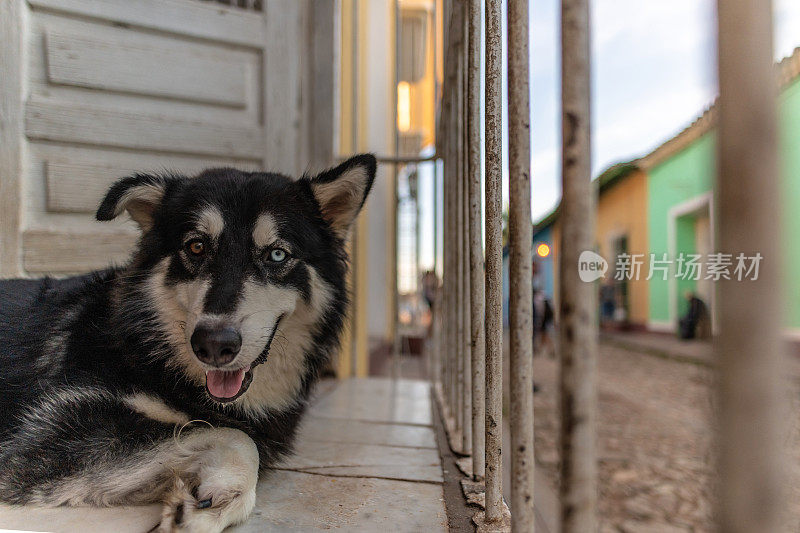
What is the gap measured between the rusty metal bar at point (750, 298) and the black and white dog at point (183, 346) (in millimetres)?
1177

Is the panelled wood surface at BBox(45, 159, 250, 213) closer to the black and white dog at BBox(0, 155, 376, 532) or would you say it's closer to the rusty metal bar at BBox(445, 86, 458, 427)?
the black and white dog at BBox(0, 155, 376, 532)

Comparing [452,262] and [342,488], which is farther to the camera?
[452,262]

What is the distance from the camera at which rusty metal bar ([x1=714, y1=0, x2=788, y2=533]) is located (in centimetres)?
52

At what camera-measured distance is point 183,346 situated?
1.69 metres

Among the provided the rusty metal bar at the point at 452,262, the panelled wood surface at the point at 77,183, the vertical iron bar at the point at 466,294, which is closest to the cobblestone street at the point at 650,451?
the vertical iron bar at the point at 466,294

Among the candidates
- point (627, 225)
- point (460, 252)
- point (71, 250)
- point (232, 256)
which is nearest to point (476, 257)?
point (460, 252)

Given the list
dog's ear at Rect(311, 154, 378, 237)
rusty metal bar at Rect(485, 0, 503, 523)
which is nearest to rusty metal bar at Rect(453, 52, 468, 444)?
dog's ear at Rect(311, 154, 378, 237)

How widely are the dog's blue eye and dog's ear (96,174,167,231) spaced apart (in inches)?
19.6

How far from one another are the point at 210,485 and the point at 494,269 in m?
0.94

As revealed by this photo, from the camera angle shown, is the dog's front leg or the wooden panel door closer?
the dog's front leg

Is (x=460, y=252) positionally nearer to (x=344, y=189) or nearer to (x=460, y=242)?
(x=460, y=242)

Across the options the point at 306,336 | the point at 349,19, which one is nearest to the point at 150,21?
the point at 349,19

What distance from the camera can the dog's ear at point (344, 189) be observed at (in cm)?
190

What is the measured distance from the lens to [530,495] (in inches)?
36.7
